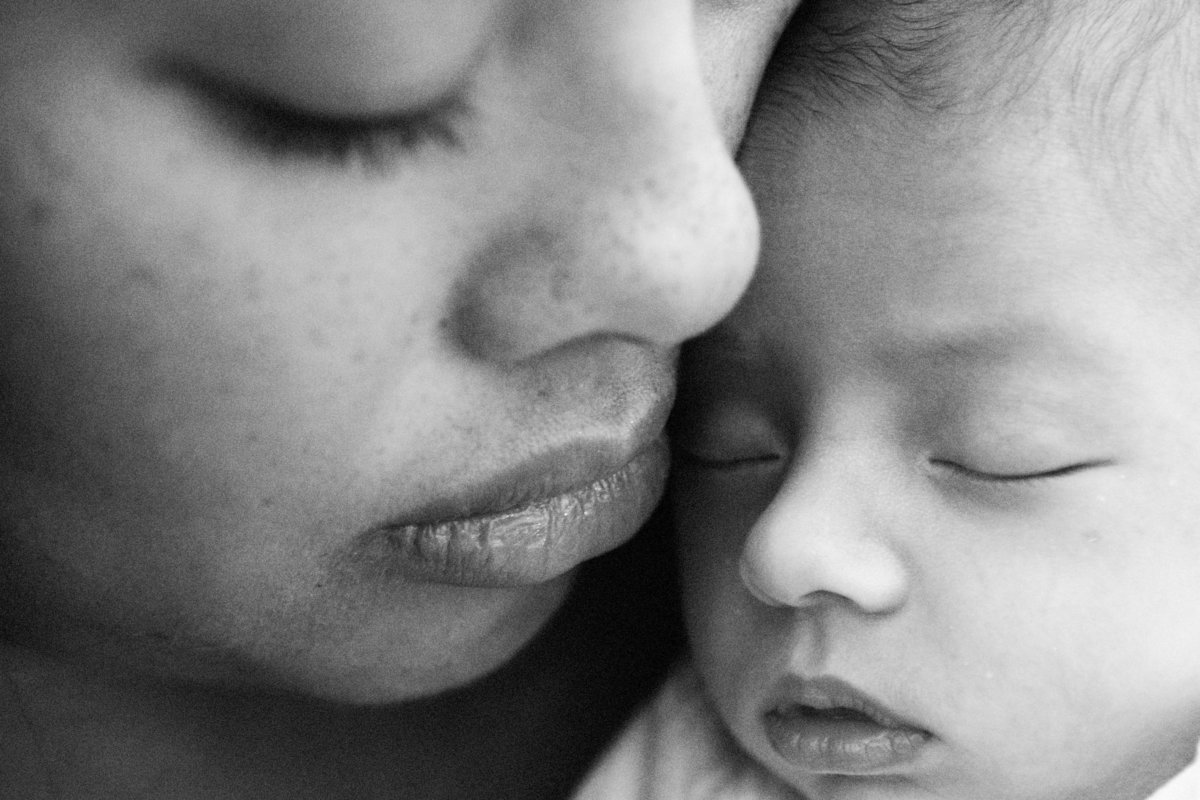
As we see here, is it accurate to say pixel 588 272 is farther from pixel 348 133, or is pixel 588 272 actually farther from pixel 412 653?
pixel 412 653

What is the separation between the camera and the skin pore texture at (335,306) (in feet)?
1.96

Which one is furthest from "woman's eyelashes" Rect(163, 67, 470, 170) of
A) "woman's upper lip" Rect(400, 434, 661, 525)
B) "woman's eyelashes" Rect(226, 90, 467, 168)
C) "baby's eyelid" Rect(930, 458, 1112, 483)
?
"baby's eyelid" Rect(930, 458, 1112, 483)

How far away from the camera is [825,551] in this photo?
861 millimetres

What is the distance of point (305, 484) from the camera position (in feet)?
2.32

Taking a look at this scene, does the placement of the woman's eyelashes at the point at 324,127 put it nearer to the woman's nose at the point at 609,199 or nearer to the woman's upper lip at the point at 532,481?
the woman's nose at the point at 609,199

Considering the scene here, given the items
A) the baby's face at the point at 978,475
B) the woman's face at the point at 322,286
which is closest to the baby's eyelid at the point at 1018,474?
Answer: the baby's face at the point at 978,475

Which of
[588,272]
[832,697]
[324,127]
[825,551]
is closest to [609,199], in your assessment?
[588,272]

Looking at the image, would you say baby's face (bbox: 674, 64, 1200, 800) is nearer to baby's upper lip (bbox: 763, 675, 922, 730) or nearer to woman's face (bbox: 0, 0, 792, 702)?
baby's upper lip (bbox: 763, 675, 922, 730)

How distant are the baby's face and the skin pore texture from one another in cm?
12

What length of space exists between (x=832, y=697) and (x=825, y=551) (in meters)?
0.12

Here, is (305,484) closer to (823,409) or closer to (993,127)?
(823,409)

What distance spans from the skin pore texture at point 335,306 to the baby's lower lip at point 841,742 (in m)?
0.21

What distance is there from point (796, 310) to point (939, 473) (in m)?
0.15

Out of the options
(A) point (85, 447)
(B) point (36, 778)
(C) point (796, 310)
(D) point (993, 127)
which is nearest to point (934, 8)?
(D) point (993, 127)
